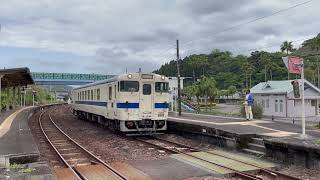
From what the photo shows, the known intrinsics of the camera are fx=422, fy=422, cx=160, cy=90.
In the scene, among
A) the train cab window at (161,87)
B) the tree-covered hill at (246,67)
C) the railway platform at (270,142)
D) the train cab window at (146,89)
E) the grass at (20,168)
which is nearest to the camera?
the grass at (20,168)

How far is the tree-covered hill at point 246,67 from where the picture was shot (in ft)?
289

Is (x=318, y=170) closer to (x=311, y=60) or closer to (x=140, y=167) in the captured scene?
(x=140, y=167)

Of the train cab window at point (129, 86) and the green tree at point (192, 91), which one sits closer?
the train cab window at point (129, 86)

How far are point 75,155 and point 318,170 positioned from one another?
25.1 feet

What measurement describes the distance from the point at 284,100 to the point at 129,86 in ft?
77.6

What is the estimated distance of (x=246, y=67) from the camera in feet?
299

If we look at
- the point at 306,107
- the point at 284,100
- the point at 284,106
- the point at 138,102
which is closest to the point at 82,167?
the point at 138,102

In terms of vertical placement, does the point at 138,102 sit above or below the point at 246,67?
below

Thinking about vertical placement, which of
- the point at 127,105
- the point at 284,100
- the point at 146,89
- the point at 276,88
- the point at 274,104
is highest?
the point at 276,88

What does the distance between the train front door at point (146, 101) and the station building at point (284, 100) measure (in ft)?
→ 69.9

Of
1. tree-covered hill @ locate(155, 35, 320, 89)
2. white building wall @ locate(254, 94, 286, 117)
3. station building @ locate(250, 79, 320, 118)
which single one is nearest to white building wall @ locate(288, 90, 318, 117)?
station building @ locate(250, 79, 320, 118)

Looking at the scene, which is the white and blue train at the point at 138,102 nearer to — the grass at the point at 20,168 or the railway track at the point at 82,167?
the railway track at the point at 82,167

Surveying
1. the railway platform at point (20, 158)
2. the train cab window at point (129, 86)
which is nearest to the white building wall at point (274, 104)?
the train cab window at point (129, 86)

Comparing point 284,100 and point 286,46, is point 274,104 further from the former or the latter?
point 286,46
